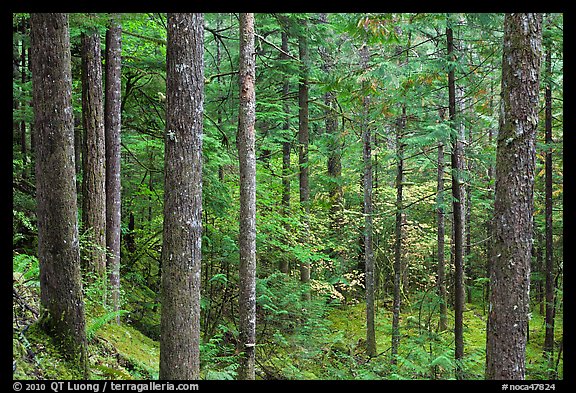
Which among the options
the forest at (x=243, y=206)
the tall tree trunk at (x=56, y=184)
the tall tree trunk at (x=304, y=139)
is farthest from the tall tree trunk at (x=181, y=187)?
the tall tree trunk at (x=304, y=139)

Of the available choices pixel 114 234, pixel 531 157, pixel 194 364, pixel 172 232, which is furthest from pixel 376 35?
pixel 114 234

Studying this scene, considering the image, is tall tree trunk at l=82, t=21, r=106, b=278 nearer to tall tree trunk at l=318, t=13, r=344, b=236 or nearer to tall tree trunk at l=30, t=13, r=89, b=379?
tall tree trunk at l=30, t=13, r=89, b=379

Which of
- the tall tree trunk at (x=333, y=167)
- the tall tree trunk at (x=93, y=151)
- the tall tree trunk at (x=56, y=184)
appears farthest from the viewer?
the tall tree trunk at (x=333, y=167)

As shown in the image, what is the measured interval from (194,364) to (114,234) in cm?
512

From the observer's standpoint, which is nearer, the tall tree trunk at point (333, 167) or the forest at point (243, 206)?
the forest at point (243, 206)

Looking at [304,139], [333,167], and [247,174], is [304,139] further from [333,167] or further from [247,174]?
[247,174]

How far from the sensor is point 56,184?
5496 millimetres

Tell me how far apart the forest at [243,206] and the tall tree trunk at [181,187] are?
2 centimetres

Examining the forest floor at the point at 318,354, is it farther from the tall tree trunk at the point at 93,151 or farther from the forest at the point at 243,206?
the tall tree trunk at the point at 93,151

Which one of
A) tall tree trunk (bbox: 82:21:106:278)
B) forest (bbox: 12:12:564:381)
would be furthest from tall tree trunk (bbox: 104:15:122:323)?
tall tree trunk (bbox: 82:21:106:278)

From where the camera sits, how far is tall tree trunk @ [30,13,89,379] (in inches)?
211

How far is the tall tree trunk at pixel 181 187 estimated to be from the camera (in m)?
5.55
